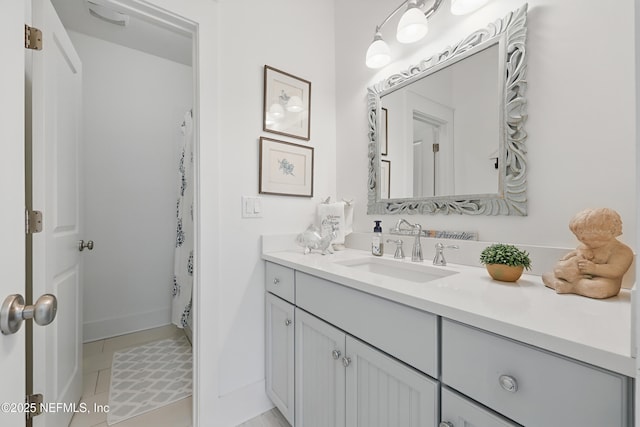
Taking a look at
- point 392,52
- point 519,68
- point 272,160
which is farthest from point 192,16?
point 519,68

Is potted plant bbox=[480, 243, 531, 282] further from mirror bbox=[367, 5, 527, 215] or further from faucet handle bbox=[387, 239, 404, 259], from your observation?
faucet handle bbox=[387, 239, 404, 259]

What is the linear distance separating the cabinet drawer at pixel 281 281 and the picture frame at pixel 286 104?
0.79 m

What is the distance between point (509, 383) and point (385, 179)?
1143 millimetres

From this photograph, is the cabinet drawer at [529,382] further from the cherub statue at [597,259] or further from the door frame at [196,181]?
the door frame at [196,181]

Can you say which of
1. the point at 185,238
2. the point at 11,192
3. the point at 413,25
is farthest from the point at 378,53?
the point at 185,238

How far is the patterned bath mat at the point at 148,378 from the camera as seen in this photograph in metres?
1.50

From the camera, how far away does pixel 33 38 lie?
96cm

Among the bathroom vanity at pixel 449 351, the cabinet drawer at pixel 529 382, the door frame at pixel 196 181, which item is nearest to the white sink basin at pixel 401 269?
the bathroom vanity at pixel 449 351

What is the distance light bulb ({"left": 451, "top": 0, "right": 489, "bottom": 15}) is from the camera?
110 centimetres

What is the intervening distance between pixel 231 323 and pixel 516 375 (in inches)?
48.9

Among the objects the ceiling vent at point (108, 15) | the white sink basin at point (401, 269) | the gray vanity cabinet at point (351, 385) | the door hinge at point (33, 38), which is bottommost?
the gray vanity cabinet at point (351, 385)

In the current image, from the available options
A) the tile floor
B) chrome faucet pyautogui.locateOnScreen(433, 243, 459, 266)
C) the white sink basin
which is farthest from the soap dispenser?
the tile floor

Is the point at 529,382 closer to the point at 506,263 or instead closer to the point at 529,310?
the point at 529,310

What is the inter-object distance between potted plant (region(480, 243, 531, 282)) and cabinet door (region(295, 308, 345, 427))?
56cm
